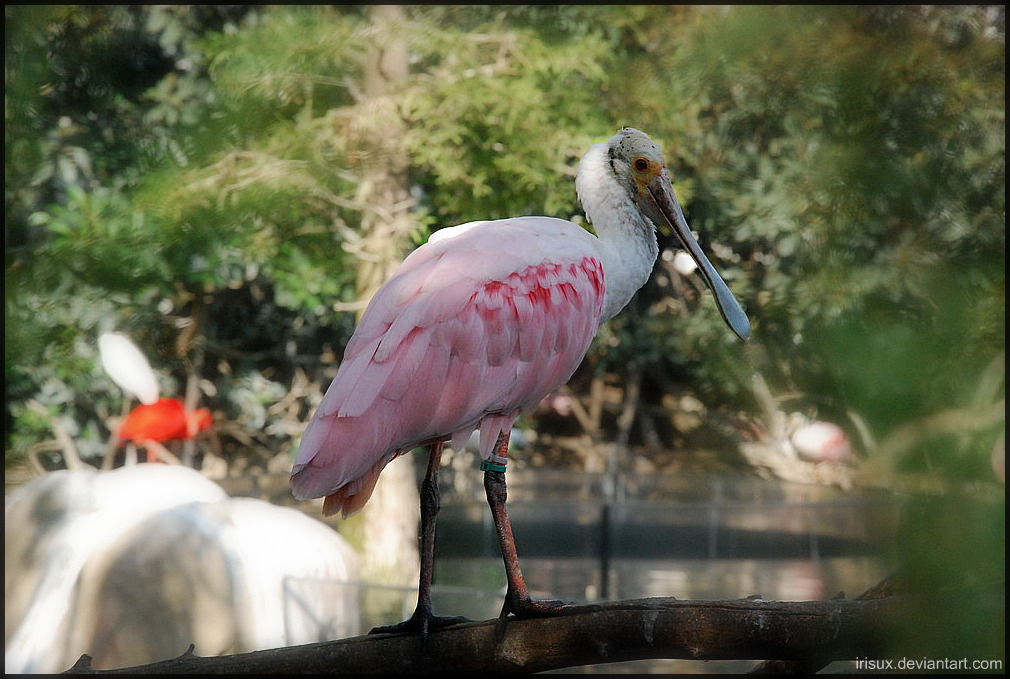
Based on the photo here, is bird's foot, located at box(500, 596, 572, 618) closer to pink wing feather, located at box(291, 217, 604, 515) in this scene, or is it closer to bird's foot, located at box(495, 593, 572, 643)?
bird's foot, located at box(495, 593, 572, 643)

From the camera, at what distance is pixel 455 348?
6.79 feet

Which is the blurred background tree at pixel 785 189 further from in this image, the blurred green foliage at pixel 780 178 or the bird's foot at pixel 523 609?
the bird's foot at pixel 523 609

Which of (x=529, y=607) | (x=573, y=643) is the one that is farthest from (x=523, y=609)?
(x=573, y=643)

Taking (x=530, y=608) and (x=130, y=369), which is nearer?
(x=530, y=608)

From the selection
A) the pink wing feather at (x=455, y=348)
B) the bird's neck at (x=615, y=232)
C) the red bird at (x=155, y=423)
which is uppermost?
the red bird at (x=155, y=423)

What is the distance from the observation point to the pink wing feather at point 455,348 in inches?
77.5

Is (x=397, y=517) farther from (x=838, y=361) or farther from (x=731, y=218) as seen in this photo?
(x=838, y=361)

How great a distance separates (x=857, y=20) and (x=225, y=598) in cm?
339

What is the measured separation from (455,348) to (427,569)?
44 cm

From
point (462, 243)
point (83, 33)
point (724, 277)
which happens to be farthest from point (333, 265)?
point (83, 33)

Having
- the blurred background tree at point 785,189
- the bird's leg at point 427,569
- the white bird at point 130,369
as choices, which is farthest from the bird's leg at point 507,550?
the white bird at point 130,369

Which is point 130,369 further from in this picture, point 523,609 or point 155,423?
point 523,609

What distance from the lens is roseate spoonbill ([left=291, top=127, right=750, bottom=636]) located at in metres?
1.98

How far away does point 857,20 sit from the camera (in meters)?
0.41
